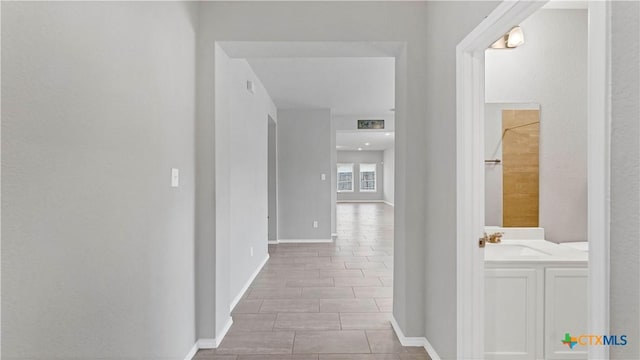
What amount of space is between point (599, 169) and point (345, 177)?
18.1m

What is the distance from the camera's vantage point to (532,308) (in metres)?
2.06

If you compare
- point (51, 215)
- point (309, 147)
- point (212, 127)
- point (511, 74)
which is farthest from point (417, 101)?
point (309, 147)

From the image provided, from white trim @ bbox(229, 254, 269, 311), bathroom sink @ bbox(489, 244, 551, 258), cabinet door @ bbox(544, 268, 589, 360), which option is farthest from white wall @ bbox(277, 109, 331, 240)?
cabinet door @ bbox(544, 268, 589, 360)

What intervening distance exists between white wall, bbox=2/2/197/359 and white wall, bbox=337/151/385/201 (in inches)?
662

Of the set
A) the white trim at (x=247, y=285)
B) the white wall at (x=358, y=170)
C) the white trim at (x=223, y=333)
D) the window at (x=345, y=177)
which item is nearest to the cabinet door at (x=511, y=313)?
the white trim at (x=223, y=333)

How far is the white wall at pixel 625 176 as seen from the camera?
922 millimetres

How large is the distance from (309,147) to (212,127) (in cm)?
442

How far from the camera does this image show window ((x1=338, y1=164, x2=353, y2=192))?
62.3 feet

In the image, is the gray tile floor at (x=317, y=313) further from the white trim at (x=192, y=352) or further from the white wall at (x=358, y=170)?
the white wall at (x=358, y=170)

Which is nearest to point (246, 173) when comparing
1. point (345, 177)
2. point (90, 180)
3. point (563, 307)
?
point (90, 180)

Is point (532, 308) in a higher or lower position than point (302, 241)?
higher

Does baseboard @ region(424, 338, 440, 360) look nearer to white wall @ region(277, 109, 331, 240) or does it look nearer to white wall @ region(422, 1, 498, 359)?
white wall @ region(422, 1, 498, 359)

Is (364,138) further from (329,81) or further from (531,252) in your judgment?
(531,252)

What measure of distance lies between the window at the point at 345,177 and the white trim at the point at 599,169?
17910mm
